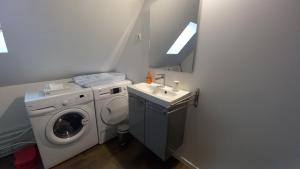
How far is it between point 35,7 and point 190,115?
1.84 metres

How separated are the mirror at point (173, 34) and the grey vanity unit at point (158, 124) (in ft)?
1.70

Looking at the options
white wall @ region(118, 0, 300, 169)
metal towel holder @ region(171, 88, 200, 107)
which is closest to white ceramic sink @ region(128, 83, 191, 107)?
metal towel holder @ region(171, 88, 200, 107)

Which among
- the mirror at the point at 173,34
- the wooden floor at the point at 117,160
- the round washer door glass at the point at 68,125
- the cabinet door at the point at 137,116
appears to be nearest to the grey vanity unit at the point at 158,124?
the cabinet door at the point at 137,116

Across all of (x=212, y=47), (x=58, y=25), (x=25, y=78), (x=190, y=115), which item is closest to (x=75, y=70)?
(x=25, y=78)

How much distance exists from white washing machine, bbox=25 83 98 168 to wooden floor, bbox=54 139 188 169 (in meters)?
0.10

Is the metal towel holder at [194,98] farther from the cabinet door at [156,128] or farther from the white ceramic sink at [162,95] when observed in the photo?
the cabinet door at [156,128]

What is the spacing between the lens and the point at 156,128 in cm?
146

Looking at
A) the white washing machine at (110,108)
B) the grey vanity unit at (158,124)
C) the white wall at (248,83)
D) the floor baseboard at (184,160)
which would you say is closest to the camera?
the white wall at (248,83)

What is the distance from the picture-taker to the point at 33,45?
4.88ft

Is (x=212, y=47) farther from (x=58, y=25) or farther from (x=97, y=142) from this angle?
(x=97, y=142)

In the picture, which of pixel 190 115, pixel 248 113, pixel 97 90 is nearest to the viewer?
pixel 248 113

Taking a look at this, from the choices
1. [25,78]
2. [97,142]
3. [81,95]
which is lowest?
[97,142]

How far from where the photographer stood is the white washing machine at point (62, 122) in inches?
59.9

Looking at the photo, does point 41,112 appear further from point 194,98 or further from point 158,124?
point 194,98
